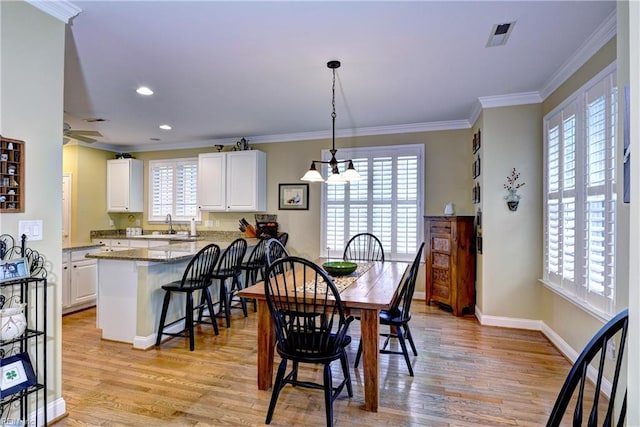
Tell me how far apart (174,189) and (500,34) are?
5.42 m

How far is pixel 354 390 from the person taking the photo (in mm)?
2508

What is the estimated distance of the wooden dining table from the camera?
220 centimetres

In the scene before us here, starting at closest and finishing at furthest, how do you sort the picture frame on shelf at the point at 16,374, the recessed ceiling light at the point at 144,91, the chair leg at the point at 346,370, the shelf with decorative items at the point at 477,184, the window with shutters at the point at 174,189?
the picture frame on shelf at the point at 16,374, the chair leg at the point at 346,370, the recessed ceiling light at the point at 144,91, the shelf with decorative items at the point at 477,184, the window with shutters at the point at 174,189

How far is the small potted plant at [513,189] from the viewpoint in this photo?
368 centimetres

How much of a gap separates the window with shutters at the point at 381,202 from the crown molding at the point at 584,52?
1812 mm

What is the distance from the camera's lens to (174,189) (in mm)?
6129

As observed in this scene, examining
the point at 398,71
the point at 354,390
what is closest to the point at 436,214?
the point at 398,71

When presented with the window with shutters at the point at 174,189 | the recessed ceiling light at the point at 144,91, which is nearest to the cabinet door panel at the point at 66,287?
the window with shutters at the point at 174,189

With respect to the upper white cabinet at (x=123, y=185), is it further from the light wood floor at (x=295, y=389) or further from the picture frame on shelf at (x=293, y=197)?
the light wood floor at (x=295, y=389)

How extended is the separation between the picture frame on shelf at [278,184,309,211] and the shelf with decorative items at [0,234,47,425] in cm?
372

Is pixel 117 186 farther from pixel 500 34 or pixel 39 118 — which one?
pixel 500 34

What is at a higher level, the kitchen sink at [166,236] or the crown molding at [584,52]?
the crown molding at [584,52]

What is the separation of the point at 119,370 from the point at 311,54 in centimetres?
298
